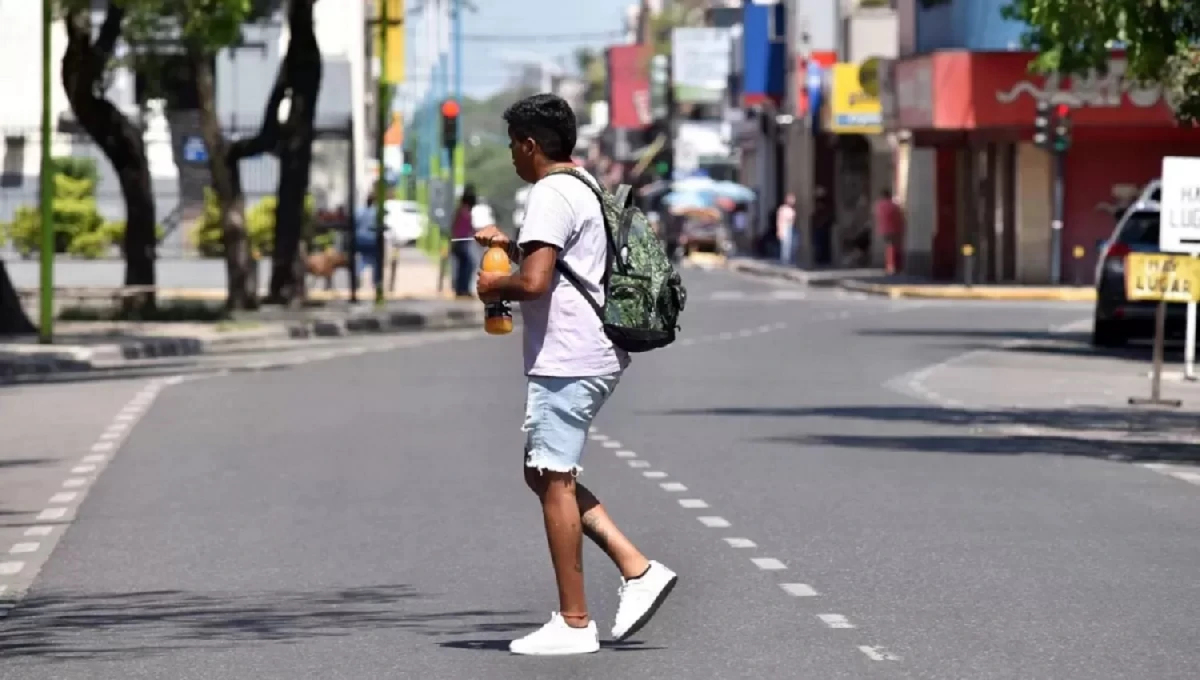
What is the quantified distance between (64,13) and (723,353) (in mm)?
10754

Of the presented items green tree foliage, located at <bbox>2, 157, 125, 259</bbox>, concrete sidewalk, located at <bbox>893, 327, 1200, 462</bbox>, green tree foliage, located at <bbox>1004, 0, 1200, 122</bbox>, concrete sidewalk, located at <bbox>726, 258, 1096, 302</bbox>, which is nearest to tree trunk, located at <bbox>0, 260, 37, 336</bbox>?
concrete sidewalk, located at <bbox>893, 327, 1200, 462</bbox>

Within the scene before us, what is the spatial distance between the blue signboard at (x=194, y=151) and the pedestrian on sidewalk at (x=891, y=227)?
1635cm

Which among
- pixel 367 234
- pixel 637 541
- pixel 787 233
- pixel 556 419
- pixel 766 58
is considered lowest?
pixel 787 233

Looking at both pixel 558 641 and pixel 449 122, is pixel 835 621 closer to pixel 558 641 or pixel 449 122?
pixel 558 641

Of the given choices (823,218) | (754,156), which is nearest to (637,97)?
(754,156)

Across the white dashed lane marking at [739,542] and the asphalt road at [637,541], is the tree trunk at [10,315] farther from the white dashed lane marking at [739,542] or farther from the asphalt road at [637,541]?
the white dashed lane marking at [739,542]

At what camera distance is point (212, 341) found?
35844 millimetres

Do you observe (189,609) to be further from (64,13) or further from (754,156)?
(754,156)

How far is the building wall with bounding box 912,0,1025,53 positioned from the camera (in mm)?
56125

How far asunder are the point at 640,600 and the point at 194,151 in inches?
2515

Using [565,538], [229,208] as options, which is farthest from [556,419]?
[229,208]

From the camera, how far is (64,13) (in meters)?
38.6

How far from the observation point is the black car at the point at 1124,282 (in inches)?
1305

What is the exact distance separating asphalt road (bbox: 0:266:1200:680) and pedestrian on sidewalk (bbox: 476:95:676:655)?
262 mm
